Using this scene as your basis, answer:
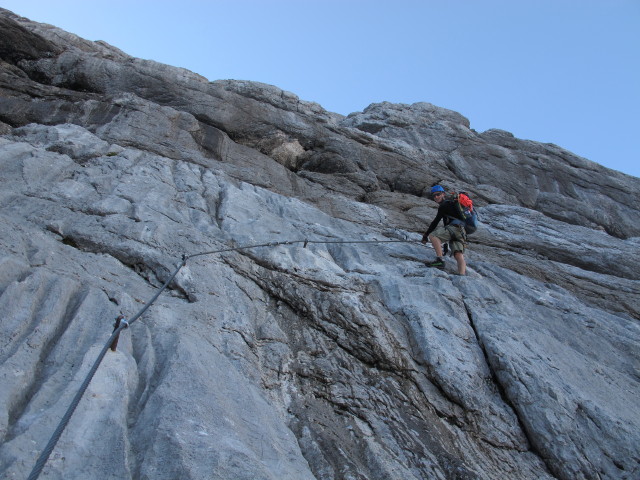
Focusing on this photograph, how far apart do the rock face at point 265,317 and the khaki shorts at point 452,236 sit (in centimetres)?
64

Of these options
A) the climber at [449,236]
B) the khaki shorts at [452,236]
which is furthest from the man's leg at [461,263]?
the khaki shorts at [452,236]

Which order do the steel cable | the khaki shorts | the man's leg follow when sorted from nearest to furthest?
the steel cable → the man's leg → the khaki shorts

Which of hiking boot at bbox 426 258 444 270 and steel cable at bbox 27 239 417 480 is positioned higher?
hiking boot at bbox 426 258 444 270

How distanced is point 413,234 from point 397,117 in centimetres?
1437

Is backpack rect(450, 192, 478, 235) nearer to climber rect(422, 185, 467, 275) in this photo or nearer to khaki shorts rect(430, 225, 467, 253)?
climber rect(422, 185, 467, 275)

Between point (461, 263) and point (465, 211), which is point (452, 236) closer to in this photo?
point (461, 263)

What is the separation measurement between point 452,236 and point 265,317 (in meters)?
5.59

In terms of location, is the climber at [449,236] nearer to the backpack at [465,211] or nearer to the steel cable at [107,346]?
the backpack at [465,211]

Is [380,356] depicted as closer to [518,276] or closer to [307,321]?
[307,321]

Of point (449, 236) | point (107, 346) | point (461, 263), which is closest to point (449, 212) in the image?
point (449, 236)

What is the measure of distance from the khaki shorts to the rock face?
64cm

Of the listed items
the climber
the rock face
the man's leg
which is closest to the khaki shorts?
the climber

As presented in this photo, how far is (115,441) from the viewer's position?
4.71m

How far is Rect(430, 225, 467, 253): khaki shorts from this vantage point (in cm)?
1160
